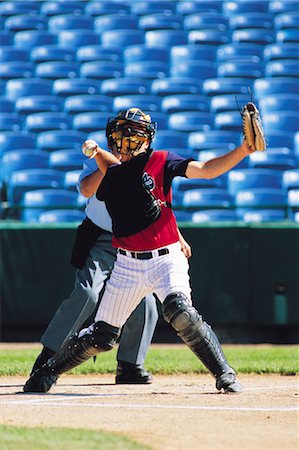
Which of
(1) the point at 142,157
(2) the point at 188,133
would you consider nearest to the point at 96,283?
(1) the point at 142,157

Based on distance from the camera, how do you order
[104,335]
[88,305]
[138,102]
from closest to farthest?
[104,335]
[88,305]
[138,102]

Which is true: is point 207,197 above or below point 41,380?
above

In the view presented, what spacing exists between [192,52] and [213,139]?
8.08 feet

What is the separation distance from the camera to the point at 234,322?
10.2 m

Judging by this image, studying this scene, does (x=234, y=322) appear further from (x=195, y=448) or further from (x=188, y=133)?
A: (x=195, y=448)

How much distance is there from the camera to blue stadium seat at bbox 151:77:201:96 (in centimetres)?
1466

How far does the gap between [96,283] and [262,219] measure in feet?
19.0

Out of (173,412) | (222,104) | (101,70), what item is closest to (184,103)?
(222,104)

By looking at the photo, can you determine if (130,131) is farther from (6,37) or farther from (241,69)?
(6,37)

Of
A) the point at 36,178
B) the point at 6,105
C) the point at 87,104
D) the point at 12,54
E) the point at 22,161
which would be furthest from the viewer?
the point at 12,54

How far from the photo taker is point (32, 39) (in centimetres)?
1574

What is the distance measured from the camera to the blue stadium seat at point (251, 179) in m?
12.5

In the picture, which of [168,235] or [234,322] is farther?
[234,322]

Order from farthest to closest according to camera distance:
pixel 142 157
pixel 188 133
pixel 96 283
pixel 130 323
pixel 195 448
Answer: pixel 188 133 → pixel 130 323 → pixel 96 283 → pixel 142 157 → pixel 195 448
